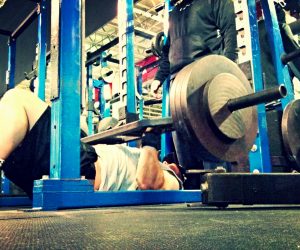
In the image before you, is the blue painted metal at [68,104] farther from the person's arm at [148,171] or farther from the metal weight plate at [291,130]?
the metal weight plate at [291,130]

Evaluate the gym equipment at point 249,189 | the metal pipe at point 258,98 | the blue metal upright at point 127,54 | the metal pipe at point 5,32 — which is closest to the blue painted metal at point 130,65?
the blue metal upright at point 127,54

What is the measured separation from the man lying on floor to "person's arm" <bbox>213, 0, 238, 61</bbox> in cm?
80

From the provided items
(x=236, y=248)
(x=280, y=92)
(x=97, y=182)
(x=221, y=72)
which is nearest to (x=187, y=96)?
(x=221, y=72)

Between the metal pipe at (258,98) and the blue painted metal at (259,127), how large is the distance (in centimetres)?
38

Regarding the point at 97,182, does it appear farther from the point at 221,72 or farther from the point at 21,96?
the point at 221,72

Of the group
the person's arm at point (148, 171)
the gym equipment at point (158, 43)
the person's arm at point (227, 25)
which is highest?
the gym equipment at point (158, 43)

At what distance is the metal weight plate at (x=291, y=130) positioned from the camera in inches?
76.4

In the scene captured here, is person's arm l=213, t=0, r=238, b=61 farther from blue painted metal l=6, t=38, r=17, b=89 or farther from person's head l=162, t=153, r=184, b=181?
blue painted metal l=6, t=38, r=17, b=89

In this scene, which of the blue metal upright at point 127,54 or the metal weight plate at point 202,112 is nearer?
the metal weight plate at point 202,112

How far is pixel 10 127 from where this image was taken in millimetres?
1610

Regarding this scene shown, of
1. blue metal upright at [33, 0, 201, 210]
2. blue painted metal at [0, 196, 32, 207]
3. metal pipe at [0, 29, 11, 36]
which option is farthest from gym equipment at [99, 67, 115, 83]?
blue metal upright at [33, 0, 201, 210]

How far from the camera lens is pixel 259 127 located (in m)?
1.83

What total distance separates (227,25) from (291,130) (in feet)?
2.53

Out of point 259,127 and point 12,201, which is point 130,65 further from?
point 12,201
